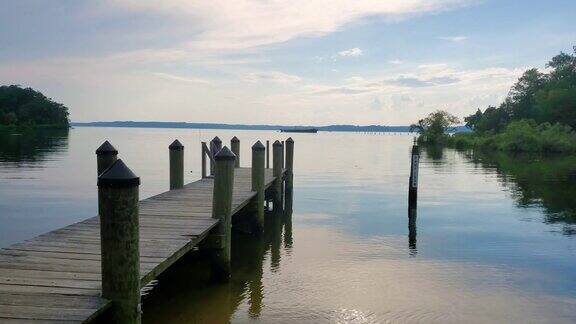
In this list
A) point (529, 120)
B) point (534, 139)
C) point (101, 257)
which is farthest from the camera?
point (529, 120)

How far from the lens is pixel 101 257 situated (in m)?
6.05

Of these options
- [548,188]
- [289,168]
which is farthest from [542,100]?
[289,168]

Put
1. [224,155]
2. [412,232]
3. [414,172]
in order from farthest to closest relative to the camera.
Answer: [414,172], [412,232], [224,155]

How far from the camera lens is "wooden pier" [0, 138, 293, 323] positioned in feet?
18.1

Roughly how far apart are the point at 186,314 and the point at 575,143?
57.3 metres

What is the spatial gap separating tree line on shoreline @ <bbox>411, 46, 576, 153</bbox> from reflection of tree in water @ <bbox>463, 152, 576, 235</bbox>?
21.8m

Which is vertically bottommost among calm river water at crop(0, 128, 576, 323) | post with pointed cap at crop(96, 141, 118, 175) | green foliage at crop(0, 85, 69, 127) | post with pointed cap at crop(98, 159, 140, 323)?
calm river water at crop(0, 128, 576, 323)

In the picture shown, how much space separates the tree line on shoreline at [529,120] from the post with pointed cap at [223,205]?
54.8m

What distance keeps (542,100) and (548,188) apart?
55.4 meters

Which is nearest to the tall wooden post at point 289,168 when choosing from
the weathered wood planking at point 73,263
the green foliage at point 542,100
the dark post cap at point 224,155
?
the weathered wood planking at point 73,263

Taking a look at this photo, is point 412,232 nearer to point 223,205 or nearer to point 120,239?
point 223,205

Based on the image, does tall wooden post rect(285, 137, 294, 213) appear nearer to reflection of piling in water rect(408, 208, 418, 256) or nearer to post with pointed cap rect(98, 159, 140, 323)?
reflection of piling in water rect(408, 208, 418, 256)

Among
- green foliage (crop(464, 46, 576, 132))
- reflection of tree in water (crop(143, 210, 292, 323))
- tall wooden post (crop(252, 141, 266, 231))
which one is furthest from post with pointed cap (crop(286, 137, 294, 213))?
green foliage (crop(464, 46, 576, 132))

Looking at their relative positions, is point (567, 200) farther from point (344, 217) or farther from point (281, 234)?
point (281, 234)
